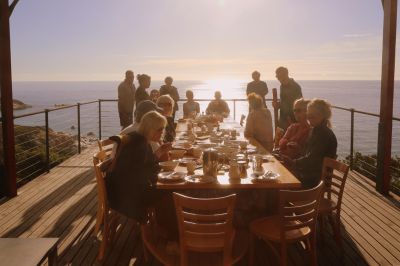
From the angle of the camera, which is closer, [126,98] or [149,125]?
[149,125]

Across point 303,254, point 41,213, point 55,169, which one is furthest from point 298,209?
point 55,169

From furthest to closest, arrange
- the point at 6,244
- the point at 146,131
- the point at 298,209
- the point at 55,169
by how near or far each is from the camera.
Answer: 1. the point at 55,169
2. the point at 146,131
3. the point at 298,209
4. the point at 6,244

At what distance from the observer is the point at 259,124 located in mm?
5359

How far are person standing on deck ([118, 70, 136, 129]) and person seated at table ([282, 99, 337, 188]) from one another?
5216mm

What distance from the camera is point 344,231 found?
159 inches

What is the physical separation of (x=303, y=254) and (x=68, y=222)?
2.39 metres

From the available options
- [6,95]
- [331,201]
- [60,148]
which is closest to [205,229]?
[331,201]

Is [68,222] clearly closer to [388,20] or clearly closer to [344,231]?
[344,231]

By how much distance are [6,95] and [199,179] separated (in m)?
3.24

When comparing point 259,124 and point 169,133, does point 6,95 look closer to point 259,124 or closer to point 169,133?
point 169,133

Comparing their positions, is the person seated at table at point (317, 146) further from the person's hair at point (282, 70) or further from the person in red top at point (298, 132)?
the person's hair at point (282, 70)

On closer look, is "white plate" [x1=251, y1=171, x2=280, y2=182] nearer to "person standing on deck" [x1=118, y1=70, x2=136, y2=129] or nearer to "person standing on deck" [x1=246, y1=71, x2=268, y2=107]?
"person standing on deck" [x1=118, y1=70, x2=136, y2=129]

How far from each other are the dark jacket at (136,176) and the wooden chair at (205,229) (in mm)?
592

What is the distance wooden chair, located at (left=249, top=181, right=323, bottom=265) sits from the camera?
2693 millimetres
